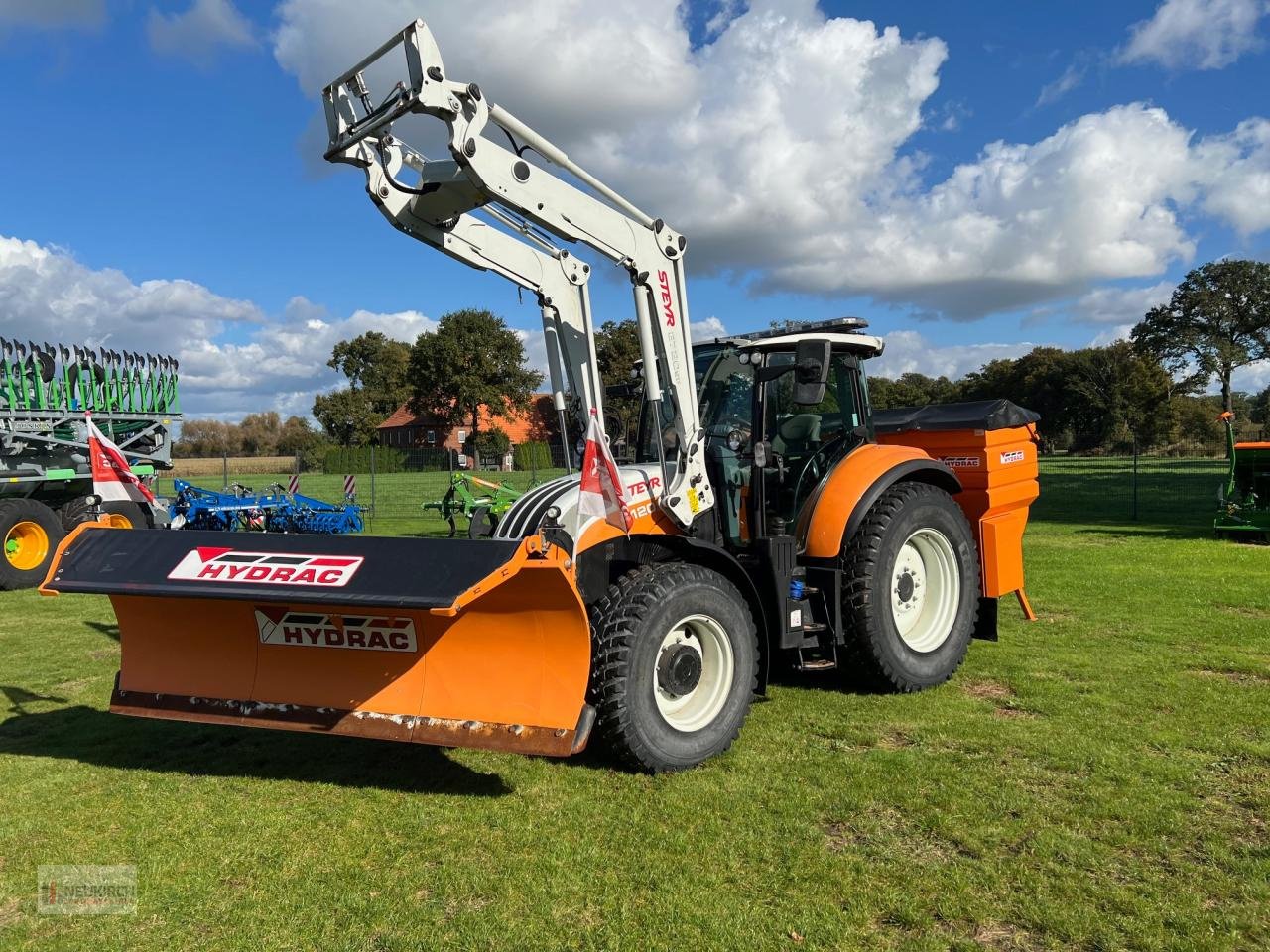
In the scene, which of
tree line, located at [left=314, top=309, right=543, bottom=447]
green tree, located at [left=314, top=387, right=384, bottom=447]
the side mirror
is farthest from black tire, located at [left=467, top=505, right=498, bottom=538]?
green tree, located at [left=314, top=387, right=384, bottom=447]

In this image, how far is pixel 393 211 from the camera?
15.1 ft

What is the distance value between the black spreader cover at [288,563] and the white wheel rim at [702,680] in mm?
1187

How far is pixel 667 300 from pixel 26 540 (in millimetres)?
9809

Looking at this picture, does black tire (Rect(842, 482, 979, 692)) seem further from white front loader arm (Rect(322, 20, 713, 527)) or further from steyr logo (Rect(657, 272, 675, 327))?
steyr logo (Rect(657, 272, 675, 327))

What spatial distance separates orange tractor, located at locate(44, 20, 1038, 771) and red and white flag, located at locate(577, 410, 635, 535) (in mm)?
108

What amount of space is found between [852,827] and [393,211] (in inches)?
145

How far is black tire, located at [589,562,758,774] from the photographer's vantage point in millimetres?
3992

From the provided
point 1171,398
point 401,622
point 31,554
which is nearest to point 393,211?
point 401,622

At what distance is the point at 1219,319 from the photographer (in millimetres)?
49312

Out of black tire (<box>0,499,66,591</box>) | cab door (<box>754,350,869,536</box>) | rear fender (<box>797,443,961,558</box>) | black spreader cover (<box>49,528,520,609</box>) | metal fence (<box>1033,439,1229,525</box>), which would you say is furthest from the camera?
metal fence (<box>1033,439,1229,525</box>)

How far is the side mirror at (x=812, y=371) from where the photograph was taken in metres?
4.88

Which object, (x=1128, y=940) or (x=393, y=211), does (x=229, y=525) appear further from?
(x=1128, y=940)

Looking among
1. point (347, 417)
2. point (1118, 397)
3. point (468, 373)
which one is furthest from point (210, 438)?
point (1118, 397)

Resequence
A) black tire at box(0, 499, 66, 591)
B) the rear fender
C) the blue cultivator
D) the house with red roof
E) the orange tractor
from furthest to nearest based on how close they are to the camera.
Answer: the house with red roof, the blue cultivator, black tire at box(0, 499, 66, 591), the rear fender, the orange tractor
